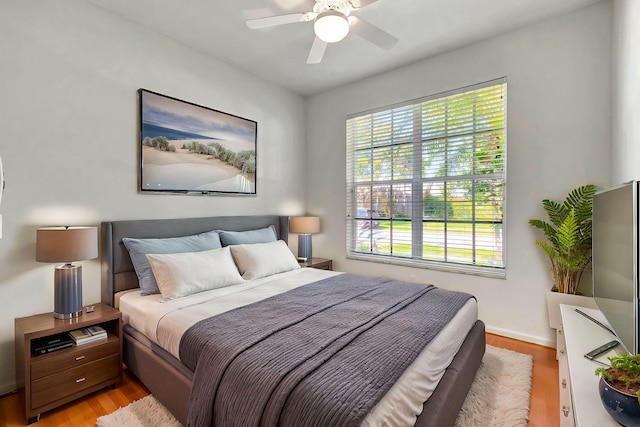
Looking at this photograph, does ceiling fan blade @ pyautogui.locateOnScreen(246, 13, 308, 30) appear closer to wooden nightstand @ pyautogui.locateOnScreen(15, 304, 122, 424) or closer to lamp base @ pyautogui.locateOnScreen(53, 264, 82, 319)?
lamp base @ pyautogui.locateOnScreen(53, 264, 82, 319)

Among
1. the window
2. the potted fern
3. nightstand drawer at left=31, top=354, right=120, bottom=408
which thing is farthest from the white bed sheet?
the window

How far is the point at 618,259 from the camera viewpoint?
1498 millimetres

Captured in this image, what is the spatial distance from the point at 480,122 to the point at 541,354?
7.19 ft

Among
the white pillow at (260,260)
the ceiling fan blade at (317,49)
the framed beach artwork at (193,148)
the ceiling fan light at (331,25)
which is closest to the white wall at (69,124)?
the framed beach artwork at (193,148)

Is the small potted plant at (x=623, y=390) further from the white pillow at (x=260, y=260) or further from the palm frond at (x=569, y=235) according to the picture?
the white pillow at (x=260, y=260)

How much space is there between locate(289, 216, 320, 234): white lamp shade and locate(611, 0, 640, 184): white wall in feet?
9.60

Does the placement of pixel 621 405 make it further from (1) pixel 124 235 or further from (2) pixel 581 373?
(1) pixel 124 235

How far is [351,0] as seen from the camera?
2211 mm

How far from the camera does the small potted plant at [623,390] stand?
3.23 feet

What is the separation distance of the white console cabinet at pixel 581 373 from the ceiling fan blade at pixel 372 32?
2.18 meters

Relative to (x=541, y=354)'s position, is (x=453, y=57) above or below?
above

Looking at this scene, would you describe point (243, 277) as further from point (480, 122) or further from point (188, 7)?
point (480, 122)

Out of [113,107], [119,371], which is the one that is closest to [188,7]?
[113,107]

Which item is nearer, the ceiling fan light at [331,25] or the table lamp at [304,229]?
the ceiling fan light at [331,25]
